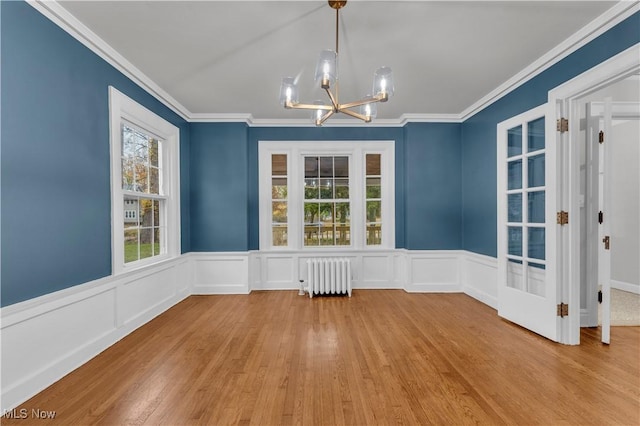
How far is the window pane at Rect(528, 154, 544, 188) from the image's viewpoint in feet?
10.0

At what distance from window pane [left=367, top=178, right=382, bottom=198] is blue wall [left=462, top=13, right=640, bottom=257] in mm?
1349

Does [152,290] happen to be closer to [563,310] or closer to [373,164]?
[373,164]

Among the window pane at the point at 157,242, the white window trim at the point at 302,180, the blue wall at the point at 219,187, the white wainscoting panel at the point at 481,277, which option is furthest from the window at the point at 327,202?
the window pane at the point at 157,242

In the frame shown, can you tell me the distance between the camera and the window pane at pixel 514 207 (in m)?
3.33

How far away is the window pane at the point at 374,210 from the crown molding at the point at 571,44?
218 cm

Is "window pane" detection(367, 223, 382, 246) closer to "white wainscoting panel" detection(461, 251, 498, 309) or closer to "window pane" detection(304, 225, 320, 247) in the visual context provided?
"window pane" detection(304, 225, 320, 247)

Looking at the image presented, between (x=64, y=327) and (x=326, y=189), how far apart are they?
3.71 m

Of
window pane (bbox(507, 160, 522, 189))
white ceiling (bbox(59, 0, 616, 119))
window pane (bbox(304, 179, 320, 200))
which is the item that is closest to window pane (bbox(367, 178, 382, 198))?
window pane (bbox(304, 179, 320, 200))

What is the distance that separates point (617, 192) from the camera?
15.8 feet

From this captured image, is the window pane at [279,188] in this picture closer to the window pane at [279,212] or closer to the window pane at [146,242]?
the window pane at [279,212]

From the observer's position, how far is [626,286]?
459 centimetres

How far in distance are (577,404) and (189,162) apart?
5.11 meters

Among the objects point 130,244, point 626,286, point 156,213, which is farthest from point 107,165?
point 626,286

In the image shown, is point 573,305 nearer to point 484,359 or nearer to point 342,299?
point 484,359
